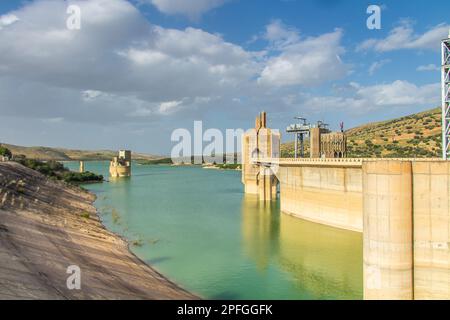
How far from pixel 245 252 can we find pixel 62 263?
44.7ft

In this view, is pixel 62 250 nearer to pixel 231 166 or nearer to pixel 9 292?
pixel 9 292

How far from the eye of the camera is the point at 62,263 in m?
18.0

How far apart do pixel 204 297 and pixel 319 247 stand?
13910mm

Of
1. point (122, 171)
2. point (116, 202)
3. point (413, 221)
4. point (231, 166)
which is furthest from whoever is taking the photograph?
point (231, 166)

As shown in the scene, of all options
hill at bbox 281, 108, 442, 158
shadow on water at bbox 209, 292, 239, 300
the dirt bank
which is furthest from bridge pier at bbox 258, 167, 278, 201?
shadow on water at bbox 209, 292, 239, 300

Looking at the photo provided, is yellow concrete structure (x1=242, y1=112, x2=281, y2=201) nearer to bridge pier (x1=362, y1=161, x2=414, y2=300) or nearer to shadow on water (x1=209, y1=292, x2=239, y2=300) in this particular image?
shadow on water (x1=209, y1=292, x2=239, y2=300)

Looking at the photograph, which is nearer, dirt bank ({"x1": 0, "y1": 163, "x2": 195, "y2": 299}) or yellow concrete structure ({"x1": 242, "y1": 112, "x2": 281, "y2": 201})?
dirt bank ({"x1": 0, "y1": 163, "x2": 195, "y2": 299})

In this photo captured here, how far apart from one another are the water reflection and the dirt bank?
25.3 feet

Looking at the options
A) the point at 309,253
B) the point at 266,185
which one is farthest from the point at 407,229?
the point at 266,185

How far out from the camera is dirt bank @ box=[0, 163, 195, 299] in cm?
1415

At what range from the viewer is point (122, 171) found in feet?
416

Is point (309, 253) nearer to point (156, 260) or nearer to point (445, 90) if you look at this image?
point (156, 260)

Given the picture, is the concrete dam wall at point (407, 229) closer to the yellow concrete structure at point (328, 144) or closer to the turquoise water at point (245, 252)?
the turquoise water at point (245, 252)

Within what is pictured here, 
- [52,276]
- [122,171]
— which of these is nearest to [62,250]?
[52,276]
